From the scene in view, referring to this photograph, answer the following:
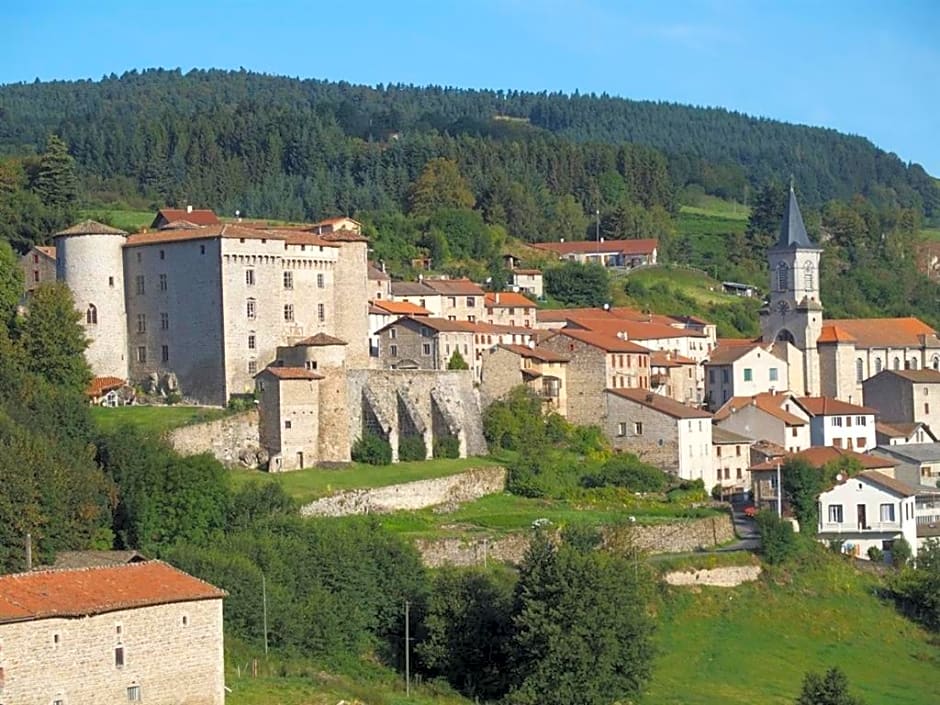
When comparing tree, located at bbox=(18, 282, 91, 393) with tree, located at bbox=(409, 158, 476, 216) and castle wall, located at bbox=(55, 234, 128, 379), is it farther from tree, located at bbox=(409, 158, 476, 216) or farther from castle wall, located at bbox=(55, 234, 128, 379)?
tree, located at bbox=(409, 158, 476, 216)

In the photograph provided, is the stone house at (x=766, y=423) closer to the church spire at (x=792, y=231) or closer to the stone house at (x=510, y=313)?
the stone house at (x=510, y=313)

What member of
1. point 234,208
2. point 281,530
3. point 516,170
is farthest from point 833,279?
point 281,530

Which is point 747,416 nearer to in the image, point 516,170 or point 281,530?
point 281,530

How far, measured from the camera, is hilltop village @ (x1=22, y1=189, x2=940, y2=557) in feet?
190

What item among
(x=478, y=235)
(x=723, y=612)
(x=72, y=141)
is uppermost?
(x=72, y=141)

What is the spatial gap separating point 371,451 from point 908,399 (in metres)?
28.3

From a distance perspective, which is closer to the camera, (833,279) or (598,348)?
(598,348)

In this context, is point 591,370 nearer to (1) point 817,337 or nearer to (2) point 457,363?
(2) point 457,363

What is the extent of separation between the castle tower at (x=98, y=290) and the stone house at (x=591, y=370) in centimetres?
1485

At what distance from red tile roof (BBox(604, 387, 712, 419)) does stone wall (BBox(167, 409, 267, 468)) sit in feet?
47.1

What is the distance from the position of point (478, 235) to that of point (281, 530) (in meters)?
49.5

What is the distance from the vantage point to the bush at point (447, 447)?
196ft

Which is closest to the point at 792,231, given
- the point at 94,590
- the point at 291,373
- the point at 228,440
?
the point at 291,373

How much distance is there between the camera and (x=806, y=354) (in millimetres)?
78000
